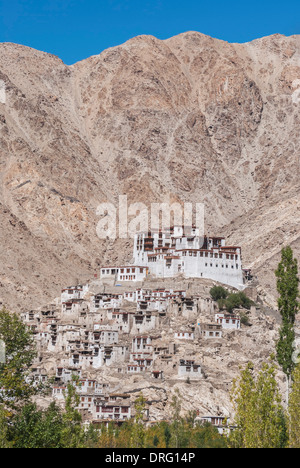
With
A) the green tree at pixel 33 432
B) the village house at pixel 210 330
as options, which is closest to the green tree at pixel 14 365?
the green tree at pixel 33 432

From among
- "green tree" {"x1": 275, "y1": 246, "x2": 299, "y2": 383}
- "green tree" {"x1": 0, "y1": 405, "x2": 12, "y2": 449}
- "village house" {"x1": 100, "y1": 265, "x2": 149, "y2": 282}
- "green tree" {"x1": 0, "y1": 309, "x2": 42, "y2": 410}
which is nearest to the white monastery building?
"village house" {"x1": 100, "y1": 265, "x2": 149, "y2": 282}

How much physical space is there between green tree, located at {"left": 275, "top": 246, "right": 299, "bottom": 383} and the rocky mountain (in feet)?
182

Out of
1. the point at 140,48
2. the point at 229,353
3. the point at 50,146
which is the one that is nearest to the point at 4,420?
the point at 229,353

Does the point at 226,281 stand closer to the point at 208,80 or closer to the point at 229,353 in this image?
the point at 229,353

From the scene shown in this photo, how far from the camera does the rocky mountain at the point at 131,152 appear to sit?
131 m

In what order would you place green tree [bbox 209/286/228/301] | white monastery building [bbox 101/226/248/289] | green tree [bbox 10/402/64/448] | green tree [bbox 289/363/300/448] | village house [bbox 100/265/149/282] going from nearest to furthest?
green tree [bbox 289/363/300/448] < green tree [bbox 10/402/64/448] < green tree [bbox 209/286/228/301] < white monastery building [bbox 101/226/248/289] < village house [bbox 100/265/149/282]

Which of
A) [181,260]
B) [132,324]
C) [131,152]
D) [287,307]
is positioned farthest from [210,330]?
[131,152]

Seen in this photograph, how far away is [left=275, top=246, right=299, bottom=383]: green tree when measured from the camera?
53.3m

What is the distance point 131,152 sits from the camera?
17138cm

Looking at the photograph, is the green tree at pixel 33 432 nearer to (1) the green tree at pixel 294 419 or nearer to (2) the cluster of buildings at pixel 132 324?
(1) the green tree at pixel 294 419

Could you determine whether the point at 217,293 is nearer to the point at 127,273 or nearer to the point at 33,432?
the point at 127,273

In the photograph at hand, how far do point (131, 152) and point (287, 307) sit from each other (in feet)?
391

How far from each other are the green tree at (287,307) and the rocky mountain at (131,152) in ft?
182

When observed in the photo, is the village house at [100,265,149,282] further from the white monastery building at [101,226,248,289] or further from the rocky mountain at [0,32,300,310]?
the rocky mountain at [0,32,300,310]
